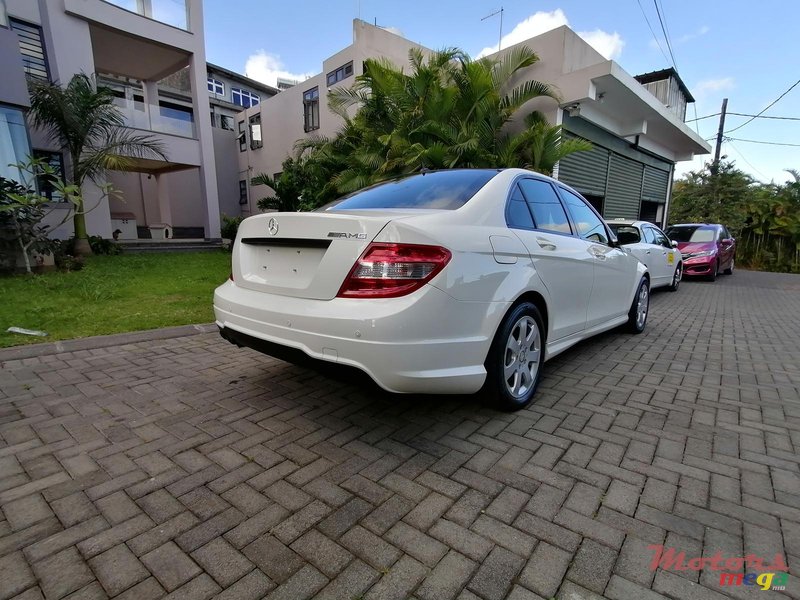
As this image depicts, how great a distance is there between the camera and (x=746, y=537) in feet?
5.78

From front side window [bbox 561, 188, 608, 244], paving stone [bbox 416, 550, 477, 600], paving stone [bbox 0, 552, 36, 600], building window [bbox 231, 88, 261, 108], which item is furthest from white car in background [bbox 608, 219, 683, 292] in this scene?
building window [bbox 231, 88, 261, 108]

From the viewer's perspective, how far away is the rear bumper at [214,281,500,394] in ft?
6.94

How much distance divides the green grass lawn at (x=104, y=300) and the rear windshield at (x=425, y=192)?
3064mm

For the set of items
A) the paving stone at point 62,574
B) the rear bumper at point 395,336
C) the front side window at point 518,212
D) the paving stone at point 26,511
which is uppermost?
the front side window at point 518,212

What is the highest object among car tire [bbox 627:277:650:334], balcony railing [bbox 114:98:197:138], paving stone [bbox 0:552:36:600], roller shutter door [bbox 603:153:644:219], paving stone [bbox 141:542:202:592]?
balcony railing [bbox 114:98:197:138]

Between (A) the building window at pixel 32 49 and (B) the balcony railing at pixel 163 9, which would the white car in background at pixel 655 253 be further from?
(A) the building window at pixel 32 49

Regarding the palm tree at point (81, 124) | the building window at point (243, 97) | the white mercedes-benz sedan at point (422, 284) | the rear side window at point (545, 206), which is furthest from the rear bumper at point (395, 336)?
the building window at point (243, 97)

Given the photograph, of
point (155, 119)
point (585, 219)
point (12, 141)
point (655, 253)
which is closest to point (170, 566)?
point (585, 219)

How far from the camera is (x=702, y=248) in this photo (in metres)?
11.4

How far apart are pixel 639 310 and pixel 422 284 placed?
13.6 feet

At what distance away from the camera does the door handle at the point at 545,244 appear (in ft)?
9.80

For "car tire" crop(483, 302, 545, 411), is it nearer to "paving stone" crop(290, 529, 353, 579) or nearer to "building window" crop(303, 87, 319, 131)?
"paving stone" crop(290, 529, 353, 579)

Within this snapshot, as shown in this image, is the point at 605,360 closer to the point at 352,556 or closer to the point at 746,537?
the point at 746,537

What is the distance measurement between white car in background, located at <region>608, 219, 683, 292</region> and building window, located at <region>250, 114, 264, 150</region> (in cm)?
1873
